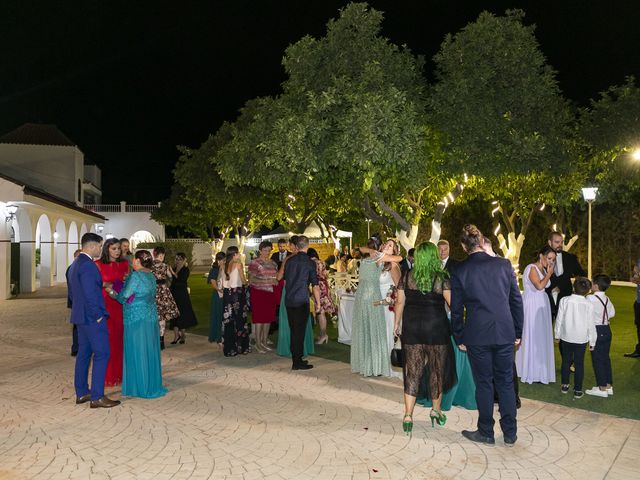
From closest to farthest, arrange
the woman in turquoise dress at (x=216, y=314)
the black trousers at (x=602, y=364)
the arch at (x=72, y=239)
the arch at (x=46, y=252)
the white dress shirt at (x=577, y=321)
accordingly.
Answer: the white dress shirt at (x=577, y=321) → the black trousers at (x=602, y=364) → the woman in turquoise dress at (x=216, y=314) → the arch at (x=46, y=252) → the arch at (x=72, y=239)

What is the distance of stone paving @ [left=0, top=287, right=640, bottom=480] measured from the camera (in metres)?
4.49

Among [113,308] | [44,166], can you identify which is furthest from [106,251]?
[44,166]

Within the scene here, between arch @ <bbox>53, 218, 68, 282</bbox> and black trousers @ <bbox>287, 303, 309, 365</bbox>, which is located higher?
arch @ <bbox>53, 218, 68, 282</bbox>

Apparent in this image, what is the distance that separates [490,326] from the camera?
497cm

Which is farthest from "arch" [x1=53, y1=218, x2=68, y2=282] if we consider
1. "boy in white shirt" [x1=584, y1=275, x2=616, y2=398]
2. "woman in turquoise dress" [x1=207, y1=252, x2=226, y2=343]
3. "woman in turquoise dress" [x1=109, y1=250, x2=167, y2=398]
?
"boy in white shirt" [x1=584, y1=275, x2=616, y2=398]

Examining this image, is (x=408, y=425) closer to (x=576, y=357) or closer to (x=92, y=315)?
(x=576, y=357)

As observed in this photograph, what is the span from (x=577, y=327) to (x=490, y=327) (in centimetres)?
215

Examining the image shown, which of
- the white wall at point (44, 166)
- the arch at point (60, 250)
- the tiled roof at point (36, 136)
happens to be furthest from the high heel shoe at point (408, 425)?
the tiled roof at point (36, 136)

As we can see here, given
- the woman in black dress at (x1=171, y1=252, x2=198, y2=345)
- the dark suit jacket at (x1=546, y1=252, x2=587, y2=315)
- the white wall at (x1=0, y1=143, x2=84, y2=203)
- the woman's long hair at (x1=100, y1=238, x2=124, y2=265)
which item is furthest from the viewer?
the white wall at (x1=0, y1=143, x2=84, y2=203)

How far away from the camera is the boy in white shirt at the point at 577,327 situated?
256 inches

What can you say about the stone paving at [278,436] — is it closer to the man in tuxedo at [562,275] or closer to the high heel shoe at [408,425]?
the high heel shoe at [408,425]

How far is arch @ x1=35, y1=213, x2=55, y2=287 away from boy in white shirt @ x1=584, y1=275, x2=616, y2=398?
23.4 m

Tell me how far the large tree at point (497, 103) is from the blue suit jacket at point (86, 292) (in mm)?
8688

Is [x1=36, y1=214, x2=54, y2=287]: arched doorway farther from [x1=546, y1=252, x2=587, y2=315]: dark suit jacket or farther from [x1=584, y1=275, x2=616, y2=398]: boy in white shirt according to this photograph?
[x1=584, y1=275, x2=616, y2=398]: boy in white shirt
